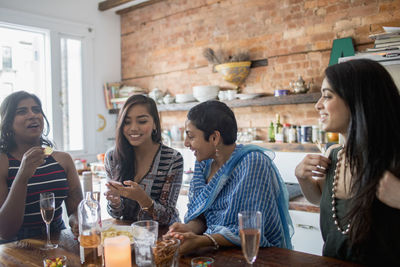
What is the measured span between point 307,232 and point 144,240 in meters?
1.82

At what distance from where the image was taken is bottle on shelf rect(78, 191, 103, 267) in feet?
3.96

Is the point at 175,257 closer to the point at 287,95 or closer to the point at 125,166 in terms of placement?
the point at 125,166

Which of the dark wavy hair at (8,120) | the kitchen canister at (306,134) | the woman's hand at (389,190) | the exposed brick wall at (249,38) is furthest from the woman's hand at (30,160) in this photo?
the exposed brick wall at (249,38)

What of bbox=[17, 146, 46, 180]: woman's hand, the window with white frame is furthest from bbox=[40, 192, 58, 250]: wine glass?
the window with white frame

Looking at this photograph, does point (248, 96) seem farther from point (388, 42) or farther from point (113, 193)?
point (113, 193)

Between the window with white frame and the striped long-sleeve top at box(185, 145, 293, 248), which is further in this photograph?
the window with white frame

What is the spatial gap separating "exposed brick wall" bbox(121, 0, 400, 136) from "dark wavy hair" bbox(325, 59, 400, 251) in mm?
1988

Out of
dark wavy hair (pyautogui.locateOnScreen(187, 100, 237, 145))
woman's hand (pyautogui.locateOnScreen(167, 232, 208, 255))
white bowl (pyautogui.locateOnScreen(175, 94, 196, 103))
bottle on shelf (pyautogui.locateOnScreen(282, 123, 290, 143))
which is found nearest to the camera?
woman's hand (pyautogui.locateOnScreen(167, 232, 208, 255))

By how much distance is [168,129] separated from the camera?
14.9ft

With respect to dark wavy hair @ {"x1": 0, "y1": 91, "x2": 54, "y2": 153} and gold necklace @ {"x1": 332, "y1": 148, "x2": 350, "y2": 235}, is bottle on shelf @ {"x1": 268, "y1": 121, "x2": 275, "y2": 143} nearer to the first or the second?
gold necklace @ {"x1": 332, "y1": 148, "x2": 350, "y2": 235}

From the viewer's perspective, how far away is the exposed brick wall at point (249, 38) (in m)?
3.08

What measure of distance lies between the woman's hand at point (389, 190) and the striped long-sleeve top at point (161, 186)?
104cm

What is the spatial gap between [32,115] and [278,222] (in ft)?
4.93

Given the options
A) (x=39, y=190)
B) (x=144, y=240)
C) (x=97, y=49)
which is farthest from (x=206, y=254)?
(x=97, y=49)
